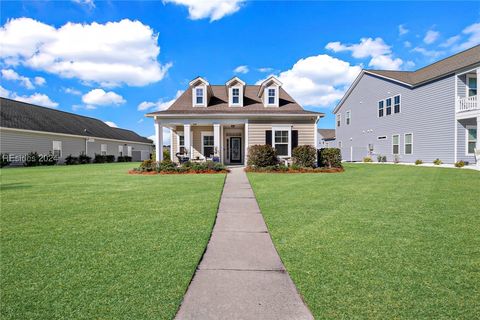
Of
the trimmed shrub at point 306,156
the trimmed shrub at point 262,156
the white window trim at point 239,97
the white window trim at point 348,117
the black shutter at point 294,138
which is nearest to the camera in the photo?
the trimmed shrub at point 262,156

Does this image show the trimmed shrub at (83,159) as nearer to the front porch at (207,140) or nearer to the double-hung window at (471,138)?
the front porch at (207,140)

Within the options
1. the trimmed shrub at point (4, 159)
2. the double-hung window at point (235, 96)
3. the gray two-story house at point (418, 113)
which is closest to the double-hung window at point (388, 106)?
the gray two-story house at point (418, 113)

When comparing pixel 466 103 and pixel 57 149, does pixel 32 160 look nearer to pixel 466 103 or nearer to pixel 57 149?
pixel 57 149

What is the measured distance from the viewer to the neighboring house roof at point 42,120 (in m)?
20.7

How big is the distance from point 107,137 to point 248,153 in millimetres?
24512

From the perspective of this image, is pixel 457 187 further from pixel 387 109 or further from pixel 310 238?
pixel 387 109

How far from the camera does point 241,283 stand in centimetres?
260

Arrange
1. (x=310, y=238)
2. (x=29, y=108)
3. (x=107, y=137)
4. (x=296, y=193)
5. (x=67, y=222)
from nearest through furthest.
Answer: (x=310, y=238) < (x=67, y=222) < (x=296, y=193) < (x=29, y=108) < (x=107, y=137)

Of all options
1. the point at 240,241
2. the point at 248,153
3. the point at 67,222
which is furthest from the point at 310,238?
the point at 248,153

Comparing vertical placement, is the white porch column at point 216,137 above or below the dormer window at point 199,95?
below

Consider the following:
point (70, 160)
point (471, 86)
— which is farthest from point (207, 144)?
point (471, 86)

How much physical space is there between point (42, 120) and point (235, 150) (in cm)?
2044

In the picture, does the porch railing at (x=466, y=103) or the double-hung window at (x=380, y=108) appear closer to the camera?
the porch railing at (x=466, y=103)

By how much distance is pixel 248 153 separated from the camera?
14914 mm
